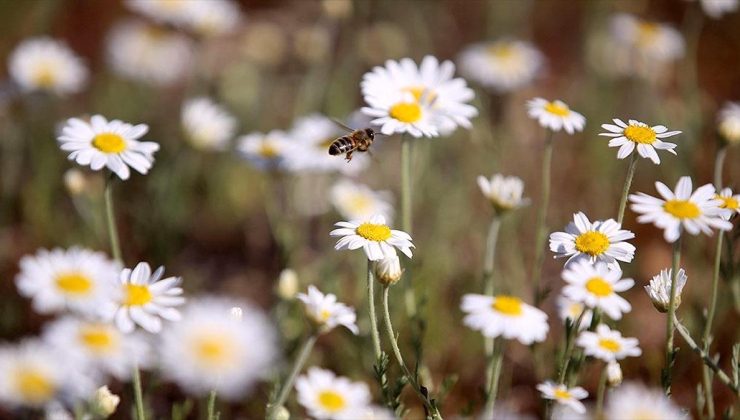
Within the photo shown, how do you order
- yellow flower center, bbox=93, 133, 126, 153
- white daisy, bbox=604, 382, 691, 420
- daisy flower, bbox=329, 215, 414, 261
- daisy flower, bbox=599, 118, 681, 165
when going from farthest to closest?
1. yellow flower center, bbox=93, 133, 126, 153
2. daisy flower, bbox=599, 118, 681, 165
3. daisy flower, bbox=329, 215, 414, 261
4. white daisy, bbox=604, 382, 691, 420

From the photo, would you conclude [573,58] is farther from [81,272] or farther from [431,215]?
[81,272]

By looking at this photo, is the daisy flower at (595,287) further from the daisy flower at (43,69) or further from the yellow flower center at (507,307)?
the daisy flower at (43,69)

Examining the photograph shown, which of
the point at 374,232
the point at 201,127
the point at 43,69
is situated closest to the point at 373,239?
the point at 374,232

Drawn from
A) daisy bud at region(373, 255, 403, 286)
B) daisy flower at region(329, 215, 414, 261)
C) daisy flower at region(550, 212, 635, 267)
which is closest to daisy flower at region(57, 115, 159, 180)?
daisy flower at region(329, 215, 414, 261)

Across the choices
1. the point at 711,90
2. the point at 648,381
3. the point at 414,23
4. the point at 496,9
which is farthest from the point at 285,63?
the point at 648,381

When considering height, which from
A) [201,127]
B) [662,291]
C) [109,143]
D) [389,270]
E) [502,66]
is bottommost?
[389,270]

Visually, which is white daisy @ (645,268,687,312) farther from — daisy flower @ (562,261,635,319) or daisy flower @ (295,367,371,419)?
daisy flower @ (295,367,371,419)

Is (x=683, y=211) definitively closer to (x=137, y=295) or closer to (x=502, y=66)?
(x=137, y=295)
